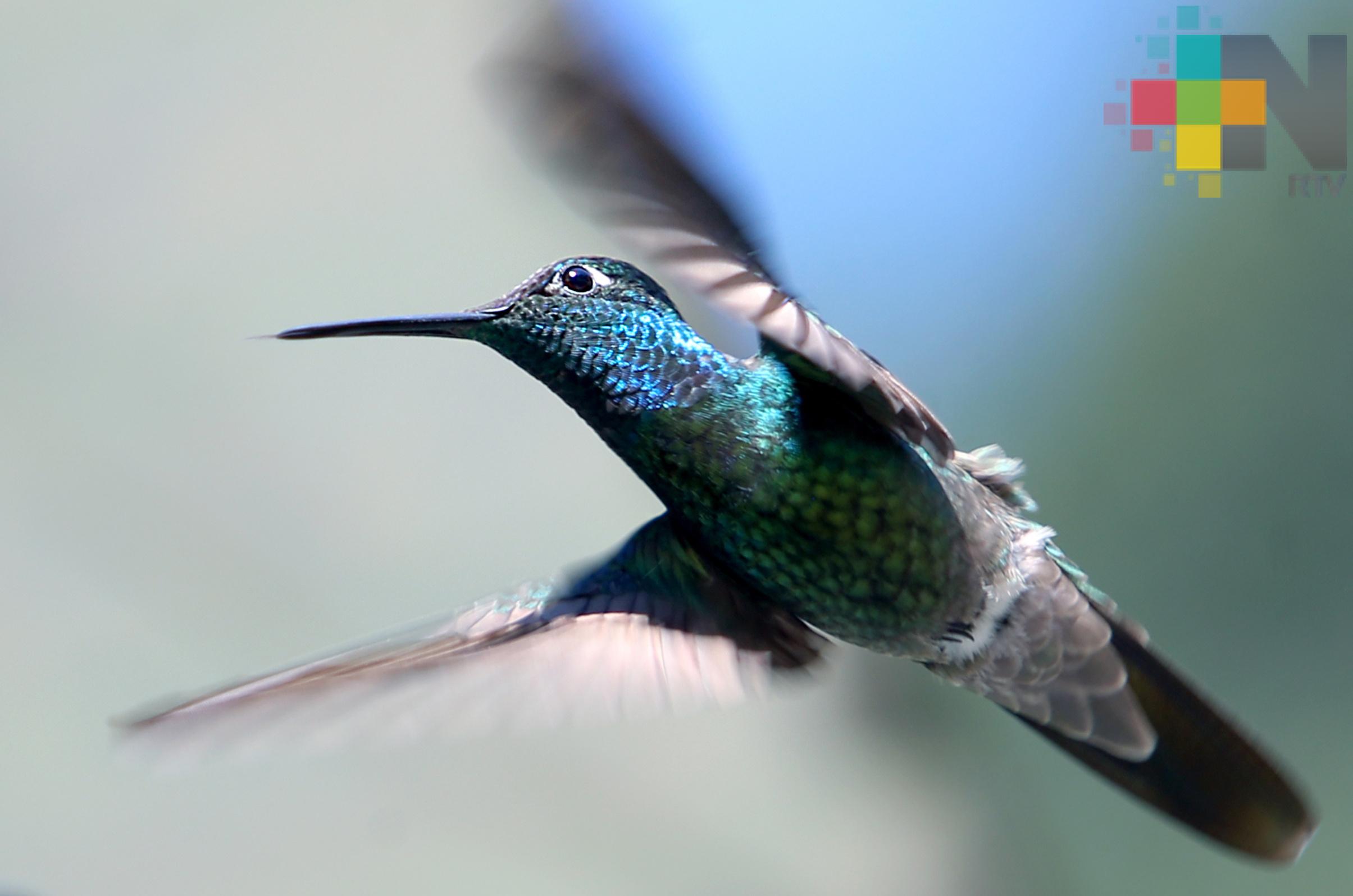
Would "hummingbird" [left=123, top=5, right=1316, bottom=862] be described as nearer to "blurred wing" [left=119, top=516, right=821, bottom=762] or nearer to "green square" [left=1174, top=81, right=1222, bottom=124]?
"blurred wing" [left=119, top=516, right=821, bottom=762]

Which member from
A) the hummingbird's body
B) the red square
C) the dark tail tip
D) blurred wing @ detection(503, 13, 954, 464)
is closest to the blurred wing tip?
the dark tail tip

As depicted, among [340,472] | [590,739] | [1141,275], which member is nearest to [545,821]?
[590,739]

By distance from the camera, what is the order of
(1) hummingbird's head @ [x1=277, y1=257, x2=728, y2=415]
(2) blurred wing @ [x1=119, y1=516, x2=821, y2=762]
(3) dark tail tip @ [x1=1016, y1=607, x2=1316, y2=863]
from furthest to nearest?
(3) dark tail tip @ [x1=1016, y1=607, x2=1316, y2=863] → (1) hummingbird's head @ [x1=277, y1=257, x2=728, y2=415] → (2) blurred wing @ [x1=119, y1=516, x2=821, y2=762]

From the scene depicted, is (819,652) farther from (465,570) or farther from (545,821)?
(545,821)

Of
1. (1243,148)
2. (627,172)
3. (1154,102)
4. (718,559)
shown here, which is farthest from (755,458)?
(1243,148)

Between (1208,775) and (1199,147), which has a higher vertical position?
(1199,147)

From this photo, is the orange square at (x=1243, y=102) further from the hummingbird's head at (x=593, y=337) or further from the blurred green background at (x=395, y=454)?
the hummingbird's head at (x=593, y=337)

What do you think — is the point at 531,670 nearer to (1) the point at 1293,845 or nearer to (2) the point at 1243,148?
(1) the point at 1293,845
